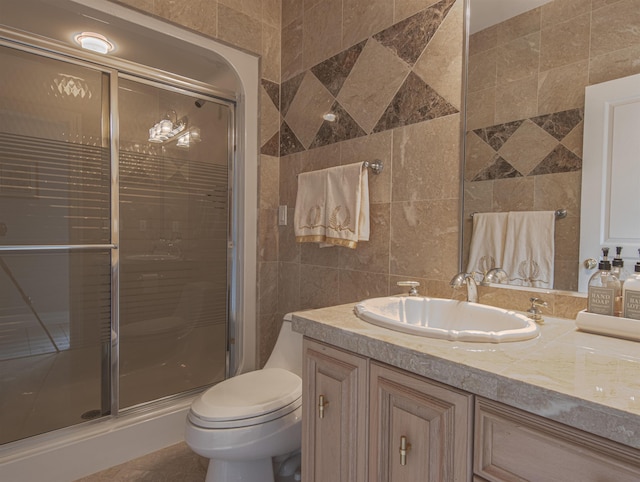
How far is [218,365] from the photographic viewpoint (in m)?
2.11

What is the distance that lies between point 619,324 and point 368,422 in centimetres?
66

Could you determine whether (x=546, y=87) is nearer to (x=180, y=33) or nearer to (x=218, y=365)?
(x=180, y=33)

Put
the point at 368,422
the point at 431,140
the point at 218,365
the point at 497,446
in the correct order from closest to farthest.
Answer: the point at 497,446
the point at 368,422
the point at 431,140
the point at 218,365

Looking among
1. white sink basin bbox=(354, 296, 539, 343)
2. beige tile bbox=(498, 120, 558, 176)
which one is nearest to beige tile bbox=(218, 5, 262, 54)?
beige tile bbox=(498, 120, 558, 176)

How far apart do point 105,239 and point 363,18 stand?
159 cm

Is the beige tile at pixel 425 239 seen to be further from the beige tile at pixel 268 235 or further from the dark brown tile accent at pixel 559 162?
the beige tile at pixel 268 235

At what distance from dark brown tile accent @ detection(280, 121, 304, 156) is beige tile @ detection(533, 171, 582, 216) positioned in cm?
126

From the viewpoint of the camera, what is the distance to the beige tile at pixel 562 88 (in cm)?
109

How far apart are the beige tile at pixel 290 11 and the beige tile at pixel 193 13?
0.45 m

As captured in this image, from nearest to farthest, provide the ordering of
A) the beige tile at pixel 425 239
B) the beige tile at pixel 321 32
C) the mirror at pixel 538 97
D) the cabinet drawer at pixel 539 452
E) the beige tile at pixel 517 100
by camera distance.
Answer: the cabinet drawer at pixel 539 452, the mirror at pixel 538 97, the beige tile at pixel 517 100, the beige tile at pixel 425 239, the beige tile at pixel 321 32

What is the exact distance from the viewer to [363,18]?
→ 69.0 inches

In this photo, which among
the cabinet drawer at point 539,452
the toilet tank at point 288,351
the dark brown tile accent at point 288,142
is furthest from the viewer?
the dark brown tile accent at point 288,142

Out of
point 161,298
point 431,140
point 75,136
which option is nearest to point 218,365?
point 161,298

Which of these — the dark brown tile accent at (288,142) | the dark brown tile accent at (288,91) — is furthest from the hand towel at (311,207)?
the dark brown tile accent at (288,91)
